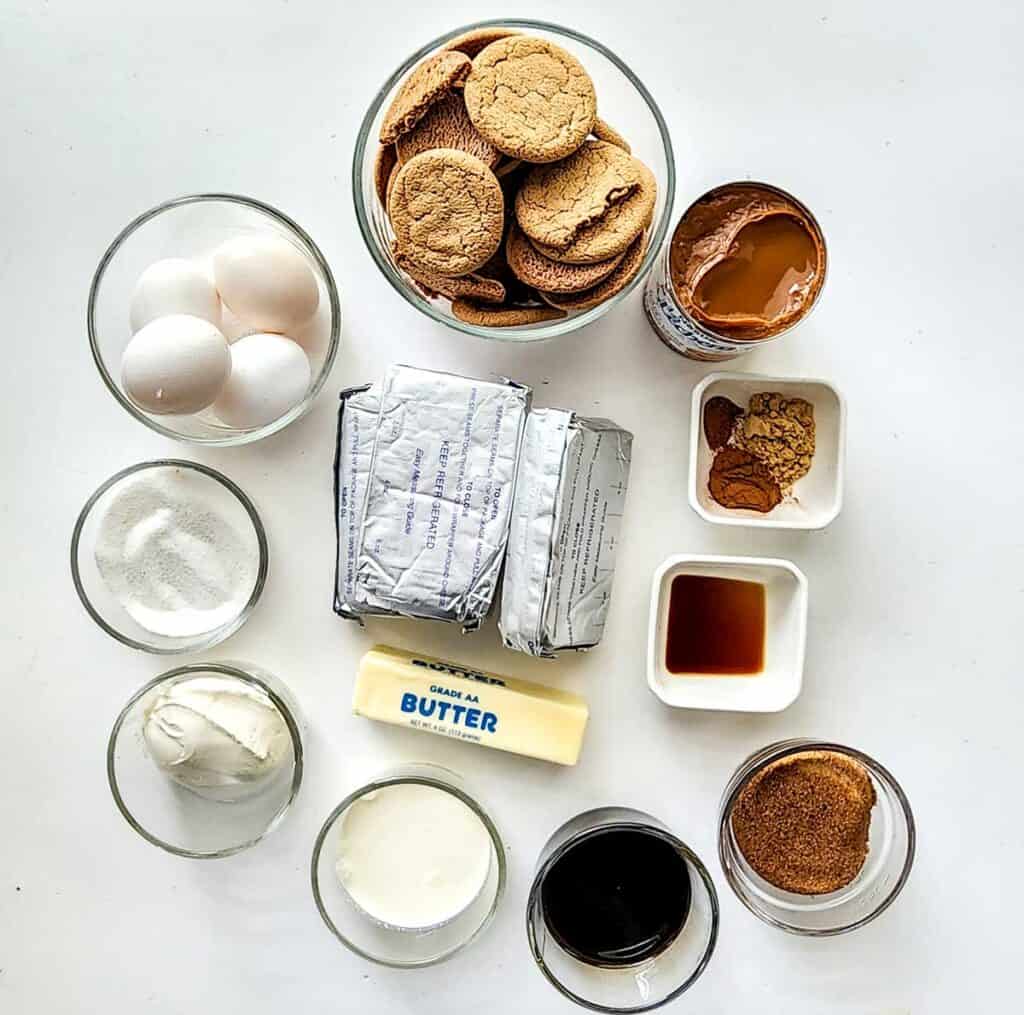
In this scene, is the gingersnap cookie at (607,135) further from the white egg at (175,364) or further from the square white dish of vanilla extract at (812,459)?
the white egg at (175,364)

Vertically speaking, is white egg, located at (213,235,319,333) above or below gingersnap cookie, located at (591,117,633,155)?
below

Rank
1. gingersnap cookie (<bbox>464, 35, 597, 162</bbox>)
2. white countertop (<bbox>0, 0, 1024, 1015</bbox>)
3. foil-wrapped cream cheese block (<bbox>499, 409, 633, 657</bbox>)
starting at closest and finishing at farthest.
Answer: gingersnap cookie (<bbox>464, 35, 597, 162</bbox>) < foil-wrapped cream cheese block (<bbox>499, 409, 633, 657</bbox>) < white countertop (<bbox>0, 0, 1024, 1015</bbox>)

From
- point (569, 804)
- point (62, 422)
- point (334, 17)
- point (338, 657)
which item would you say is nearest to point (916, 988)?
point (569, 804)

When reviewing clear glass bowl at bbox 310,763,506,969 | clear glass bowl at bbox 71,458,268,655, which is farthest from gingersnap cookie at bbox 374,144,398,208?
clear glass bowl at bbox 310,763,506,969

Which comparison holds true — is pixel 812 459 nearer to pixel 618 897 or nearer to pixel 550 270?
pixel 550 270

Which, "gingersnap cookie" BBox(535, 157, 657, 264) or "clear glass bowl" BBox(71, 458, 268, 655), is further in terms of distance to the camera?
"clear glass bowl" BBox(71, 458, 268, 655)

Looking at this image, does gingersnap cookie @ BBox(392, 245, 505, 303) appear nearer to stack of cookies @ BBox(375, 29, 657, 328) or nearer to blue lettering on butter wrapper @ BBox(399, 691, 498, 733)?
stack of cookies @ BBox(375, 29, 657, 328)

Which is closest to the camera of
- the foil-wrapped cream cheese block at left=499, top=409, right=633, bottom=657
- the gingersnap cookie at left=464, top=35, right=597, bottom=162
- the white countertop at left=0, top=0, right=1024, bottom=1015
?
the gingersnap cookie at left=464, top=35, right=597, bottom=162
